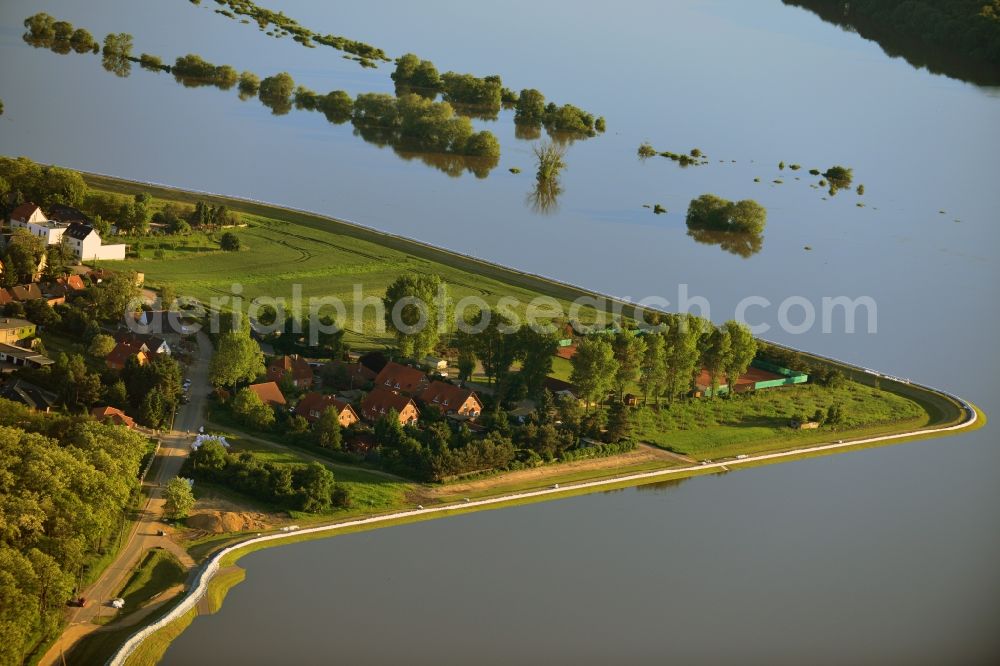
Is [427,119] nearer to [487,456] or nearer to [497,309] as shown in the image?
[497,309]

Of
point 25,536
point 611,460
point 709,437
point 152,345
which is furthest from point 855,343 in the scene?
point 25,536

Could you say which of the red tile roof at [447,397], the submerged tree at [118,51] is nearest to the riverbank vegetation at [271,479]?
the red tile roof at [447,397]

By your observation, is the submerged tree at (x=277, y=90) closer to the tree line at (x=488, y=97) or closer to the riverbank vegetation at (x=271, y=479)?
the tree line at (x=488, y=97)

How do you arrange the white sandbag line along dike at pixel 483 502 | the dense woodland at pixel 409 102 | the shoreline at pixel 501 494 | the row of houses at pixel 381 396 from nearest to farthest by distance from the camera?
1. the white sandbag line along dike at pixel 483 502
2. the shoreline at pixel 501 494
3. the row of houses at pixel 381 396
4. the dense woodland at pixel 409 102

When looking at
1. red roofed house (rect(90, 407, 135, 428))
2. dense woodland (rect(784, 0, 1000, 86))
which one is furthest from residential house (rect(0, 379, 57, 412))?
dense woodland (rect(784, 0, 1000, 86))

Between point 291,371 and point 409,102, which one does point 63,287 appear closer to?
point 291,371

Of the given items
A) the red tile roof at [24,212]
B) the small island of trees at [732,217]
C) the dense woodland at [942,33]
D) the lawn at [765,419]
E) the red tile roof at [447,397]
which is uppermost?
the dense woodland at [942,33]

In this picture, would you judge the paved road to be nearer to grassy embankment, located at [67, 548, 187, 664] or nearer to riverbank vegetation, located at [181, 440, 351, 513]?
grassy embankment, located at [67, 548, 187, 664]
